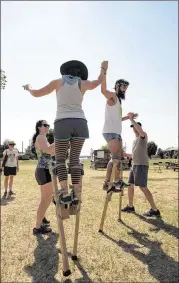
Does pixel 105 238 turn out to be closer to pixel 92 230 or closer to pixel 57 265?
pixel 92 230

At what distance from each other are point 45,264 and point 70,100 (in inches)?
357

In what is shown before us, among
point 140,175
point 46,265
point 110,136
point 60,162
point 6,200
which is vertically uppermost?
point 110,136

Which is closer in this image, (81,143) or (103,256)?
(81,143)

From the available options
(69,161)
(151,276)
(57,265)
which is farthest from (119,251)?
(69,161)

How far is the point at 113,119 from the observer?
457 cm

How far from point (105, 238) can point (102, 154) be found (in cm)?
3606

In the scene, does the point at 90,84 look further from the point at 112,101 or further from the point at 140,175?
the point at 140,175

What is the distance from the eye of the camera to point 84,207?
16.8 m

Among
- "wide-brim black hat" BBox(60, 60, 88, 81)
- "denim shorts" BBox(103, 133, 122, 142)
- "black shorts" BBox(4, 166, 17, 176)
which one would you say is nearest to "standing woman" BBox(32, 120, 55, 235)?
"denim shorts" BBox(103, 133, 122, 142)

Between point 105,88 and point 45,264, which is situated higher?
point 105,88

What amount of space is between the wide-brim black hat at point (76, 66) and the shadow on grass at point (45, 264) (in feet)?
27.7

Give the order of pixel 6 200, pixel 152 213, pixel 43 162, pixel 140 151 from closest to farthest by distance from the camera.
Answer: pixel 43 162 < pixel 140 151 < pixel 152 213 < pixel 6 200

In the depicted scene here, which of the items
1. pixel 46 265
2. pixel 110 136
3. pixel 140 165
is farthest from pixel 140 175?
pixel 110 136

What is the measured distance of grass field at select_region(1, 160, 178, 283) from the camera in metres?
10.5
